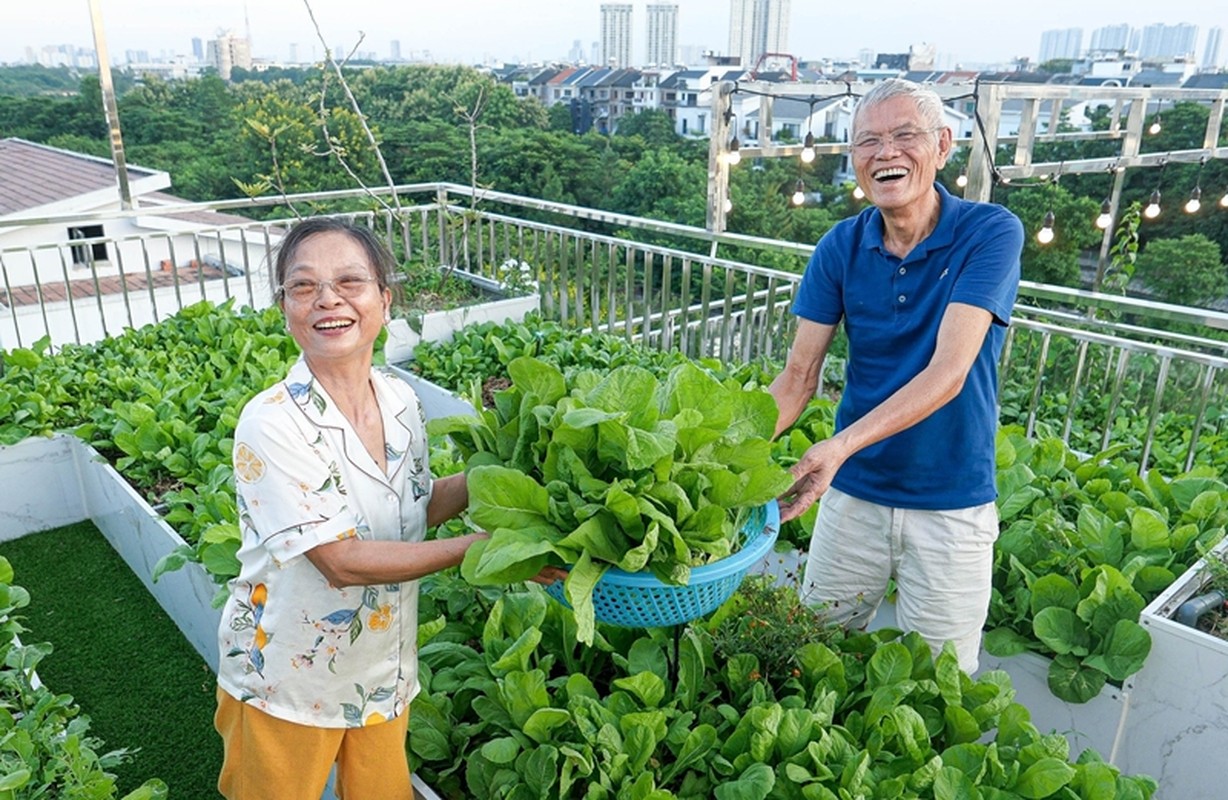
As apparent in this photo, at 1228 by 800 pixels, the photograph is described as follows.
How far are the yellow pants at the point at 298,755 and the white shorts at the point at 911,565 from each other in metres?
0.88

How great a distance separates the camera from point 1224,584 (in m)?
1.99

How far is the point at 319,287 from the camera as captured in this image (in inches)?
47.5

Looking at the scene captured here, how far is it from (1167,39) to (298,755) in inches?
3524

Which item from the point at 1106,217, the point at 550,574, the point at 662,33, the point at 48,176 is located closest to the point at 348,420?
the point at 550,574

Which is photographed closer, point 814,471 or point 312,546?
point 312,546

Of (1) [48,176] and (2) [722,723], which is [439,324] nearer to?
(2) [722,723]

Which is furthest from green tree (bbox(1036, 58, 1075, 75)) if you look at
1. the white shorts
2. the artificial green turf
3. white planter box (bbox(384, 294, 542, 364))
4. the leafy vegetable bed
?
the leafy vegetable bed

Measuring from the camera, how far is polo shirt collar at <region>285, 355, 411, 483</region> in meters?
1.21

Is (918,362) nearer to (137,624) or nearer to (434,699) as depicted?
(434,699)

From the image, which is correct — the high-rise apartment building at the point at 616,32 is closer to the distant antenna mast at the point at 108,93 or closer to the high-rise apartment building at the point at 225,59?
the high-rise apartment building at the point at 225,59

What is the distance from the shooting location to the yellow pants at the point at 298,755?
4.42 feet

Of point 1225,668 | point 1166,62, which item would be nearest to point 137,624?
point 1225,668

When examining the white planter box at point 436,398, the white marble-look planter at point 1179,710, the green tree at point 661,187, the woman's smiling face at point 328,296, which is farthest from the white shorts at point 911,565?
the green tree at point 661,187

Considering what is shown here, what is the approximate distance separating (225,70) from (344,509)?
95.1 ft
